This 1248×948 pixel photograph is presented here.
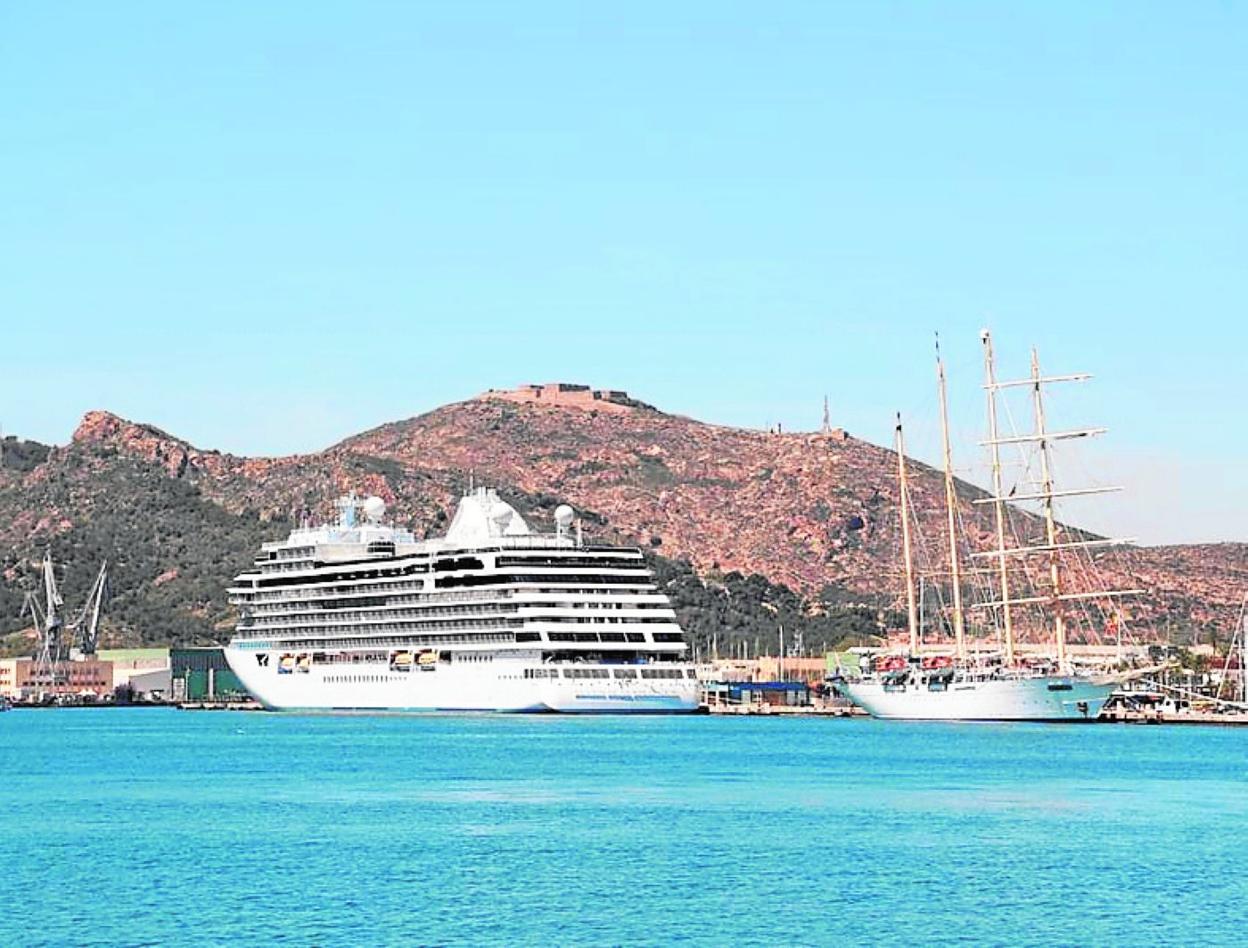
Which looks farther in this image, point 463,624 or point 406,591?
point 406,591

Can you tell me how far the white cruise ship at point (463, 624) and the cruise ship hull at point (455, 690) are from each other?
8cm

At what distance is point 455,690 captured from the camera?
142125 millimetres

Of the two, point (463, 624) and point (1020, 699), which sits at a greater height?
point (463, 624)

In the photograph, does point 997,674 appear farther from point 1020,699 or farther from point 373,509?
point 373,509

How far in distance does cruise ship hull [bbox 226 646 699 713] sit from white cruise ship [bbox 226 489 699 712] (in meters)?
0.08

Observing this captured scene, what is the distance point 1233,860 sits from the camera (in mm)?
58656

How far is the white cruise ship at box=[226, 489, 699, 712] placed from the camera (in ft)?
448

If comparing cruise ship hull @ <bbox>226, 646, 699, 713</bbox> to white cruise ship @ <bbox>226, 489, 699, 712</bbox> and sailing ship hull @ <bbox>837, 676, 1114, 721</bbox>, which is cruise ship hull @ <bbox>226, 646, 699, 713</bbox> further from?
sailing ship hull @ <bbox>837, 676, 1114, 721</bbox>

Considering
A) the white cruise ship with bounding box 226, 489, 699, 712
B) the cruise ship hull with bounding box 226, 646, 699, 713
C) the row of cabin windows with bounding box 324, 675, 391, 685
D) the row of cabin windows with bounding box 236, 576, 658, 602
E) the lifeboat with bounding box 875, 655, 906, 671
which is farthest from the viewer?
the lifeboat with bounding box 875, 655, 906, 671

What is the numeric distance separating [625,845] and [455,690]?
81.6 metres

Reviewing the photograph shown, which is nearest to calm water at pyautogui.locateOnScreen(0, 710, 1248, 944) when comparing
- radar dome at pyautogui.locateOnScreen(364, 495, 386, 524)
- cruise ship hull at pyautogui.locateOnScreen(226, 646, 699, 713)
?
cruise ship hull at pyautogui.locateOnScreen(226, 646, 699, 713)

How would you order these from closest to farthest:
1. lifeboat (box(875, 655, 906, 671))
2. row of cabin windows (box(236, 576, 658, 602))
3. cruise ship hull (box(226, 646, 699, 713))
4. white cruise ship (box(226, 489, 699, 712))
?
cruise ship hull (box(226, 646, 699, 713)) < white cruise ship (box(226, 489, 699, 712)) < row of cabin windows (box(236, 576, 658, 602)) < lifeboat (box(875, 655, 906, 671))

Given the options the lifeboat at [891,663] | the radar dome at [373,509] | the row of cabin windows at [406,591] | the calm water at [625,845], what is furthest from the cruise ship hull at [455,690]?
the calm water at [625,845]

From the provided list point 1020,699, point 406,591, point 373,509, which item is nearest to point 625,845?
point 1020,699
